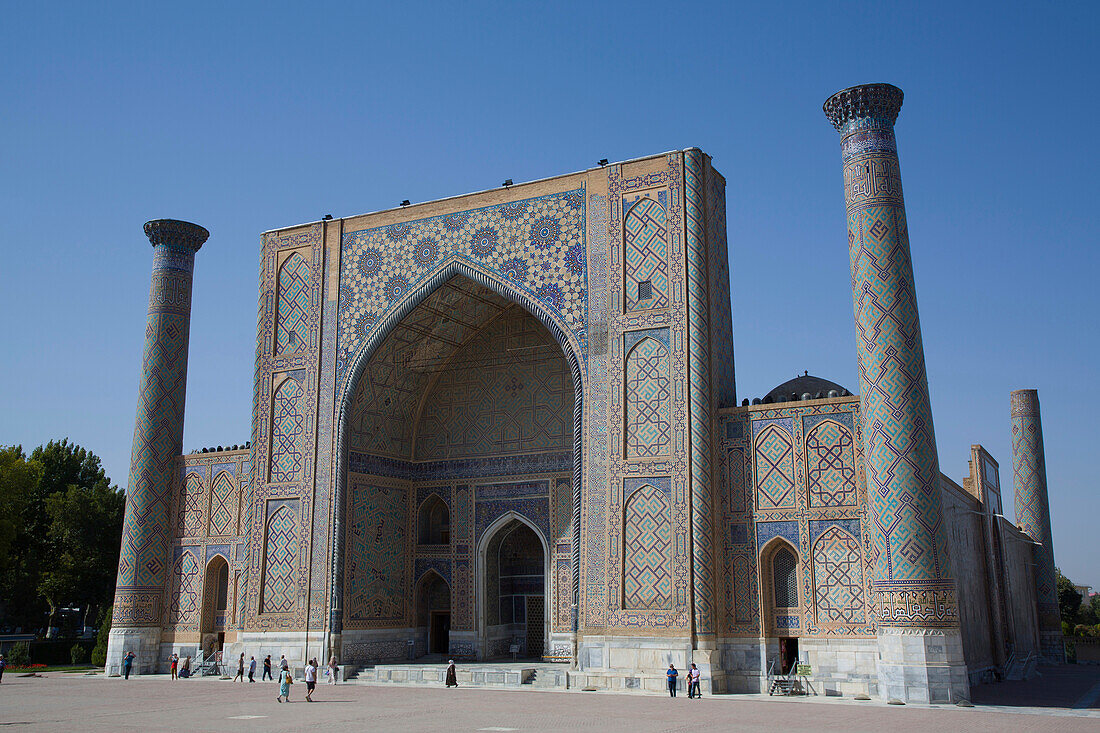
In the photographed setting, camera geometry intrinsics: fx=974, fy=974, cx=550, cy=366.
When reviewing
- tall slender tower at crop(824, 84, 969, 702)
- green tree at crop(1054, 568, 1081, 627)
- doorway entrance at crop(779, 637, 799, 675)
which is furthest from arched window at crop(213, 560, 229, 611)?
green tree at crop(1054, 568, 1081, 627)

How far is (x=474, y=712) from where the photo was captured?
9.81 meters

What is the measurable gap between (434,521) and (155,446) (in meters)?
4.94

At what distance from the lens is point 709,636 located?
1194cm

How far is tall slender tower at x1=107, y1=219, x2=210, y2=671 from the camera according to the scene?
52.7 feet

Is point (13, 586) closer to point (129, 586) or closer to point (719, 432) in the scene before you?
point (129, 586)

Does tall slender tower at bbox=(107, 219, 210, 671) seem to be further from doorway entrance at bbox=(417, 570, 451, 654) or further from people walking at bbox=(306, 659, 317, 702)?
people walking at bbox=(306, 659, 317, 702)

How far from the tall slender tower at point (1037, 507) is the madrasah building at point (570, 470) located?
2615 mm

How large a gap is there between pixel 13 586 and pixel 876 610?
21262mm

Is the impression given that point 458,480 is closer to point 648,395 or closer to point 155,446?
point 648,395

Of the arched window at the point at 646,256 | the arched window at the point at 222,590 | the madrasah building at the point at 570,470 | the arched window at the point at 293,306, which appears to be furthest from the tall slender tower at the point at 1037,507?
the arched window at the point at 222,590

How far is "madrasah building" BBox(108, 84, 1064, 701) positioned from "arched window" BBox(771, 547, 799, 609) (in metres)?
0.03

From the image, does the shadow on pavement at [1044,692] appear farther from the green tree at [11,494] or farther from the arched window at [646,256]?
the green tree at [11,494]

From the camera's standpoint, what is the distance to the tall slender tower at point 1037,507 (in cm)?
2148

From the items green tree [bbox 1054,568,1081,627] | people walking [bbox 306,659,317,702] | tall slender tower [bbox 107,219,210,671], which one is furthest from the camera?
green tree [bbox 1054,568,1081,627]
